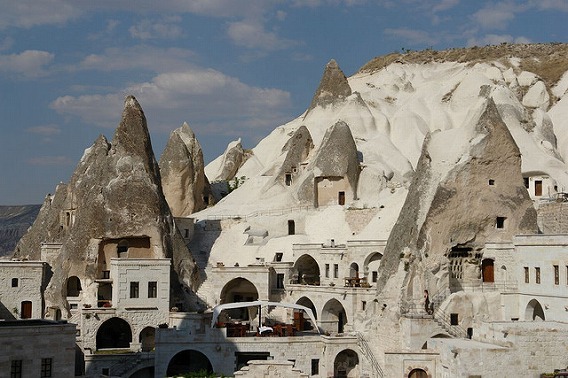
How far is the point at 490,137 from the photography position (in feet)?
191

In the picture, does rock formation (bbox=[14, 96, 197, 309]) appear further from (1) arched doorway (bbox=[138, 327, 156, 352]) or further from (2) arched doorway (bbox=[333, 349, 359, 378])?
(2) arched doorway (bbox=[333, 349, 359, 378])

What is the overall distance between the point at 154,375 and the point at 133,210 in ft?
54.6

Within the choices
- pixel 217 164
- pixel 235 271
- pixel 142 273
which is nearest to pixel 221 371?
pixel 142 273

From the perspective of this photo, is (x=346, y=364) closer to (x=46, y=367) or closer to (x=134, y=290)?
(x=134, y=290)

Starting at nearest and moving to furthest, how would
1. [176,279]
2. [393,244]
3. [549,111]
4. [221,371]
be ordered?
1. [221,371]
2. [393,244]
3. [176,279]
4. [549,111]

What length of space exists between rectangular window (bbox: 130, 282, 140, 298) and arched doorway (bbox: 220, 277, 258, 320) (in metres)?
9.77

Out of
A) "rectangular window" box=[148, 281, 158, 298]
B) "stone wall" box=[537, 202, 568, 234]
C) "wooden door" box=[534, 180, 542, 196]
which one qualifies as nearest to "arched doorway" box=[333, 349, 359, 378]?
"rectangular window" box=[148, 281, 158, 298]

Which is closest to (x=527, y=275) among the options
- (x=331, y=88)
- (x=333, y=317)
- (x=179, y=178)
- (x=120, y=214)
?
(x=333, y=317)

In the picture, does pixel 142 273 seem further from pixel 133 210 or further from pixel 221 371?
pixel 221 371

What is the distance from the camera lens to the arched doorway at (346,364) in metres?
57.3

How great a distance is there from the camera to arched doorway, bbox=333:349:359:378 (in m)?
57.3

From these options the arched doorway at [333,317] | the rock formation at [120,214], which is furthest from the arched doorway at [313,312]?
the rock formation at [120,214]

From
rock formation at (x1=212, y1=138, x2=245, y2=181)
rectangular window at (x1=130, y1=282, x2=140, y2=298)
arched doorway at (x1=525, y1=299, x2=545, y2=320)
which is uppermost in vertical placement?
rock formation at (x1=212, y1=138, x2=245, y2=181)

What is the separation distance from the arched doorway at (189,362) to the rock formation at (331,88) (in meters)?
53.2
